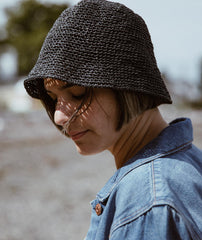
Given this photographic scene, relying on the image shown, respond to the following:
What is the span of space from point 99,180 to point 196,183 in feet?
14.8

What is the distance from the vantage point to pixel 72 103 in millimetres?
1277

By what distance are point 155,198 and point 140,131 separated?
415mm

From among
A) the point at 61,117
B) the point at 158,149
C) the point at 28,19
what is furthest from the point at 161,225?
the point at 28,19

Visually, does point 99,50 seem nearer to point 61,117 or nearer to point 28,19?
point 61,117

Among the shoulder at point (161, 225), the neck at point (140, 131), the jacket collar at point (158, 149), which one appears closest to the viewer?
the shoulder at point (161, 225)

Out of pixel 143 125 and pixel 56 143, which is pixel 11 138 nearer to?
pixel 56 143

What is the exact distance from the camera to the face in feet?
4.11

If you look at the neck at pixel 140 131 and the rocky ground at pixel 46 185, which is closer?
the neck at pixel 140 131

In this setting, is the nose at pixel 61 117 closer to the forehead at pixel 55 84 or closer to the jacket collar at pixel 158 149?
the forehead at pixel 55 84

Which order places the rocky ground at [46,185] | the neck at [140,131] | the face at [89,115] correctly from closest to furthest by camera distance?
the face at [89,115] → the neck at [140,131] → the rocky ground at [46,185]

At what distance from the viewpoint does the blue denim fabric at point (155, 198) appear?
3.22ft

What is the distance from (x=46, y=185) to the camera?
5.24 m

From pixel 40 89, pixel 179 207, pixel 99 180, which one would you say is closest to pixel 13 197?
pixel 99 180

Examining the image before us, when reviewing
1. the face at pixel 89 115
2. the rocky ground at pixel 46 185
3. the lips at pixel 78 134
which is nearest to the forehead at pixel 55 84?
the face at pixel 89 115
